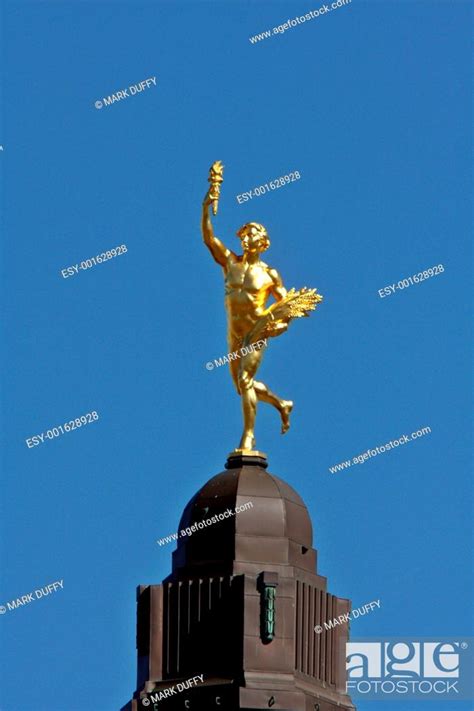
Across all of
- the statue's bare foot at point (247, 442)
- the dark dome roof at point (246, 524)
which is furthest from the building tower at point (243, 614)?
the statue's bare foot at point (247, 442)

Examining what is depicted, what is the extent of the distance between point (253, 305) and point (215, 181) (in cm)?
350

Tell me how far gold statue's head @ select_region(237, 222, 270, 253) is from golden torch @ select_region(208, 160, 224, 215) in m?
1.00

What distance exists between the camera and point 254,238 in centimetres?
8744

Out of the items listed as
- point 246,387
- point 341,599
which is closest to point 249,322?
point 246,387

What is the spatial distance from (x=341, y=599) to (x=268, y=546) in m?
3.19

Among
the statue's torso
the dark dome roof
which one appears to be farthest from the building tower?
the statue's torso

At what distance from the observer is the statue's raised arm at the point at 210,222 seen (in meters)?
87.7

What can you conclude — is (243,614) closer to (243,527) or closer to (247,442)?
(243,527)

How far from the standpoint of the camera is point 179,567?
3346 inches

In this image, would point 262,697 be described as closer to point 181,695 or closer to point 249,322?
point 181,695

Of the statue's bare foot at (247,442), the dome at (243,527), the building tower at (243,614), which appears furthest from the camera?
the statue's bare foot at (247,442)

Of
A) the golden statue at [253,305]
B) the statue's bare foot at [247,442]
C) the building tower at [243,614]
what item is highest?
the golden statue at [253,305]

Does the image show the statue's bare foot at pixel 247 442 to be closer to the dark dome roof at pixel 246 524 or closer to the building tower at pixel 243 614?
the building tower at pixel 243 614

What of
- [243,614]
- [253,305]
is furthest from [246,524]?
[253,305]
